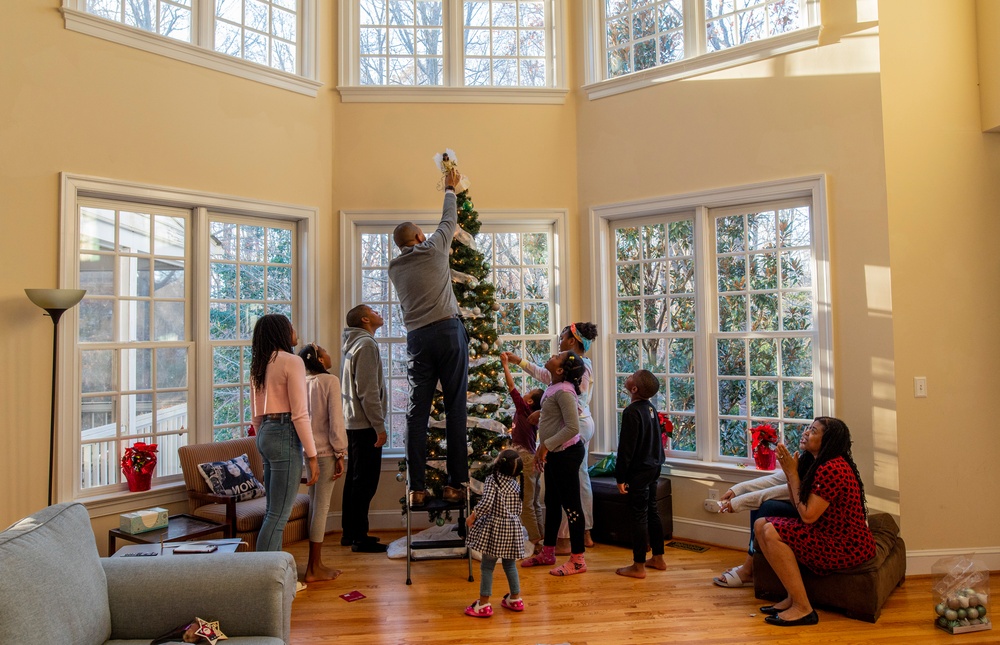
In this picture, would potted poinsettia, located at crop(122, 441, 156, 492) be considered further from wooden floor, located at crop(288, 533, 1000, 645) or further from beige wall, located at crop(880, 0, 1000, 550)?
beige wall, located at crop(880, 0, 1000, 550)

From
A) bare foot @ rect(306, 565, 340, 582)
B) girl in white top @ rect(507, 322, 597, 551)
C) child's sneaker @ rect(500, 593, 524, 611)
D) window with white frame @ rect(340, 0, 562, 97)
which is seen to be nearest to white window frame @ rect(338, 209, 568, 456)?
girl in white top @ rect(507, 322, 597, 551)

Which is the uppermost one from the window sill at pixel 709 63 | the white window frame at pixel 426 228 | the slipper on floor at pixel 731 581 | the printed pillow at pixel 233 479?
the window sill at pixel 709 63

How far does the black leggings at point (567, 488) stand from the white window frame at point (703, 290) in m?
1.30

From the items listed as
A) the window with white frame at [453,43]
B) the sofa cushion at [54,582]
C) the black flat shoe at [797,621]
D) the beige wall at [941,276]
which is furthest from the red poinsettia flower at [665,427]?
the sofa cushion at [54,582]

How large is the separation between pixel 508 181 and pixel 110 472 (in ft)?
12.5

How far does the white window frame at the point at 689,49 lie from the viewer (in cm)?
516

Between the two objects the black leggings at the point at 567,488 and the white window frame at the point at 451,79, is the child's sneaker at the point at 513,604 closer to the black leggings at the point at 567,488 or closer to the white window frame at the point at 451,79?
the black leggings at the point at 567,488

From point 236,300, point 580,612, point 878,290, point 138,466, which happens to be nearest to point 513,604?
point 580,612

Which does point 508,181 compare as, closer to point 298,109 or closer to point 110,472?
point 298,109

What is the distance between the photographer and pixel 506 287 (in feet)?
20.8

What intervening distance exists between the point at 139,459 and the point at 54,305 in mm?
1252

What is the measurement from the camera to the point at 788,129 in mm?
5203

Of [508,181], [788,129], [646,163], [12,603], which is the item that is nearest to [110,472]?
[12,603]

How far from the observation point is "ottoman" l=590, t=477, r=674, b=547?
544cm
